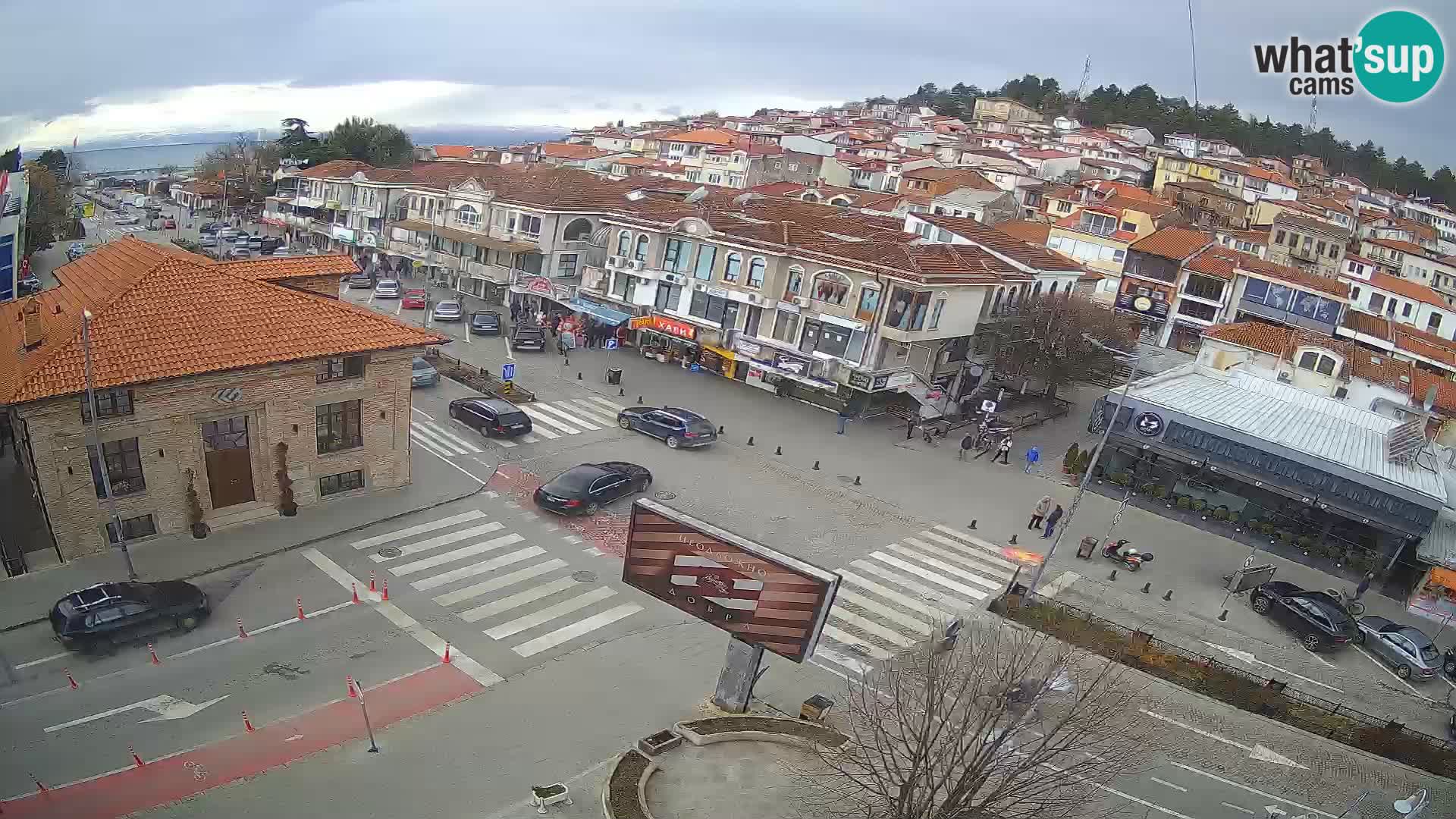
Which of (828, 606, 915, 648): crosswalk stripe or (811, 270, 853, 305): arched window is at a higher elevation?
(811, 270, 853, 305): arched window

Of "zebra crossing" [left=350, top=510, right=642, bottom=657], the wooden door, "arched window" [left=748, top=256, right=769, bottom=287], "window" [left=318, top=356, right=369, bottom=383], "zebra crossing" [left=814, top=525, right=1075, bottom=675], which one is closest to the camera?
"zebra crossing" [left=350, top=510, right=642, bottom=657]

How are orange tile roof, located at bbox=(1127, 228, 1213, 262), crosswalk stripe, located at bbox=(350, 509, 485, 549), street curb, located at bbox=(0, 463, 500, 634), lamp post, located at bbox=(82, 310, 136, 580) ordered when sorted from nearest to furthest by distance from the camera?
street curb, located at bbox=(0, 463, 500, 634)
lamp post, located at bbox=(82, 310, 136, 580)
crosswalk stripe, located at bbox=(350, 509, 485, 549)
orange tile roof, located at bbox=(1127, 228, 1213, 262)

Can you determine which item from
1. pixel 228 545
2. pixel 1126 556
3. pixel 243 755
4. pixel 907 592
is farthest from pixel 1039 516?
pixel 228 545

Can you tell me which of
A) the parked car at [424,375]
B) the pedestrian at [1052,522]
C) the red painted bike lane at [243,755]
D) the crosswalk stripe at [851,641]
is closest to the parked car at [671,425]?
the parked car at [424,375]

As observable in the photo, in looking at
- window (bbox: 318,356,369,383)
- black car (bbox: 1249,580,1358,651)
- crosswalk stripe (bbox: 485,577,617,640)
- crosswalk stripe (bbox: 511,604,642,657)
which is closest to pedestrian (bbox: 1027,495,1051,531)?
black car (bbox: 1249,580,1358,651)

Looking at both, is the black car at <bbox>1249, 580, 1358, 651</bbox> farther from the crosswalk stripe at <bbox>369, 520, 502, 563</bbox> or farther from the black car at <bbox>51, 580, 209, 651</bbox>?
the black car at <bbox>51, 580, 209, 651</bbox>

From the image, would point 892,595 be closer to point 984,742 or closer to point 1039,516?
point 1039,516

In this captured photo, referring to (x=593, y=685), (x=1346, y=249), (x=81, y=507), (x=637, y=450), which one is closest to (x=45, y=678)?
(x=81, y=507)

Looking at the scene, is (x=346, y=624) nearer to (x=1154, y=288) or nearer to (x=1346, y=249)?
(x=1154, y=288)
